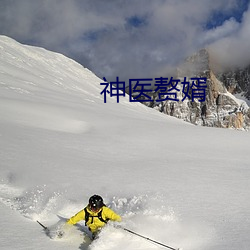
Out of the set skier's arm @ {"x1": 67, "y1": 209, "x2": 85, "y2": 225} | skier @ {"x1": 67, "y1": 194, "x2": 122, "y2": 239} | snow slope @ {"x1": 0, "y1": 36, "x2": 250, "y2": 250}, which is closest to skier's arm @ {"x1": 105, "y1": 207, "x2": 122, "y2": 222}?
skier @ {"x1": 67, "y1": 194, "x2": 122, "y2": 239}

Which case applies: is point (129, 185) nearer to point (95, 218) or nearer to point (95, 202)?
point (95, 218)

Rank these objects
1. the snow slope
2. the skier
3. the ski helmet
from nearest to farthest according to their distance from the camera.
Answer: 1. the snow slope
2. the ski helmet
3. the skier

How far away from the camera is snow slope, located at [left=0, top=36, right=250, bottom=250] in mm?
5586

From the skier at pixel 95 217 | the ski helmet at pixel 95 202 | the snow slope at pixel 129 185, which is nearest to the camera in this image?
the snow slope at pixel 129 185

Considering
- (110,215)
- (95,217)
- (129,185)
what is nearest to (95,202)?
(95,217)

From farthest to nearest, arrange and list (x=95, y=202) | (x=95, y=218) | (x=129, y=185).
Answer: (x=129, y=185) → (x=95, y=218) → (x=95, y=202)

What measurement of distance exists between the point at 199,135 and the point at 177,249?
11.0 metres

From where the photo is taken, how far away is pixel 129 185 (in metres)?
8.16

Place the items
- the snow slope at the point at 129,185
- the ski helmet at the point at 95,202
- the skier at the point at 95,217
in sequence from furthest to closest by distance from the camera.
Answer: the skier at the point at 95,217
the ski helmet at the point at 95,202
the snow slope at the point at 129,185

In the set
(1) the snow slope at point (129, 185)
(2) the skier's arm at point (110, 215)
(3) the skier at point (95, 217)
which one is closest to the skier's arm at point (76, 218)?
(3) the skier at point (95, 217)

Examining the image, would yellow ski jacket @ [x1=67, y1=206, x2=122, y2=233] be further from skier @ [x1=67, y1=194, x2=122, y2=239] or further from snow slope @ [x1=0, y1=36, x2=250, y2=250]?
snow slope @ [x1=0, y1=36, x2=250, y2=250]

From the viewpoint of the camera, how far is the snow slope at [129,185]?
559 centimetres

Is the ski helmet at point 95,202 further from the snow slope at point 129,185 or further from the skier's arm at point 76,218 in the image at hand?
the snow slope at point 129,185

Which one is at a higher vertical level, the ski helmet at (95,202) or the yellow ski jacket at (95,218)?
the ski helmet at (95,202)
